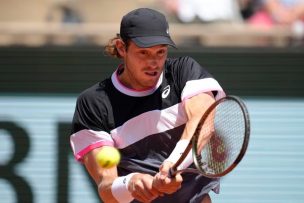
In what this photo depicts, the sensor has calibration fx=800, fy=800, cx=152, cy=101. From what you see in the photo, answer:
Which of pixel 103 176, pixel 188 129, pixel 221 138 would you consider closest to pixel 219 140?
pixel 221 138

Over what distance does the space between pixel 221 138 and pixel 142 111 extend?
1.55 feet

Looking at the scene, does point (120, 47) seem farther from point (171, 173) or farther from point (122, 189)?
point (171, 173)

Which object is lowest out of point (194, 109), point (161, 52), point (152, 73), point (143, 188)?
point (143, 188)

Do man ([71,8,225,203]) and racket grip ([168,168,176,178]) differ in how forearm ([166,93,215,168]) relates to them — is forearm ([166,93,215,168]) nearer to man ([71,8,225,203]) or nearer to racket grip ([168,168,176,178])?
man ([71,8,225,203])

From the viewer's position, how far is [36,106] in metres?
6.35

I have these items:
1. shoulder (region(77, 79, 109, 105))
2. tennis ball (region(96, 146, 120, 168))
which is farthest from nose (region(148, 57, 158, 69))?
tennis ball (region(96, 146, 120, 168))

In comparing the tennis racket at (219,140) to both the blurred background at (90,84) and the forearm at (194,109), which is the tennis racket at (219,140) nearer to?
the forearm at (194,109)

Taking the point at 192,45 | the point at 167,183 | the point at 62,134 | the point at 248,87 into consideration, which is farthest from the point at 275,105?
the point at 167,183

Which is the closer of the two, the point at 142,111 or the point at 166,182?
the point at 166,182

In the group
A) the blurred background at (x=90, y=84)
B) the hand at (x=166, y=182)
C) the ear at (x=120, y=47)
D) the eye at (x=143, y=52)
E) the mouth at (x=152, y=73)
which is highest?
→ the eye at (x=143, y=52)

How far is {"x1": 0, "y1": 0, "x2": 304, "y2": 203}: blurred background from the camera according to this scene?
20.7 ft

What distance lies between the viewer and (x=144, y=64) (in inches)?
156

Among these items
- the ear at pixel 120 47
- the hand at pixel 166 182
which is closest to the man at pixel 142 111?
the ear at pixel 120 47

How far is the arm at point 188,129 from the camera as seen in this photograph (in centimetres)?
354
